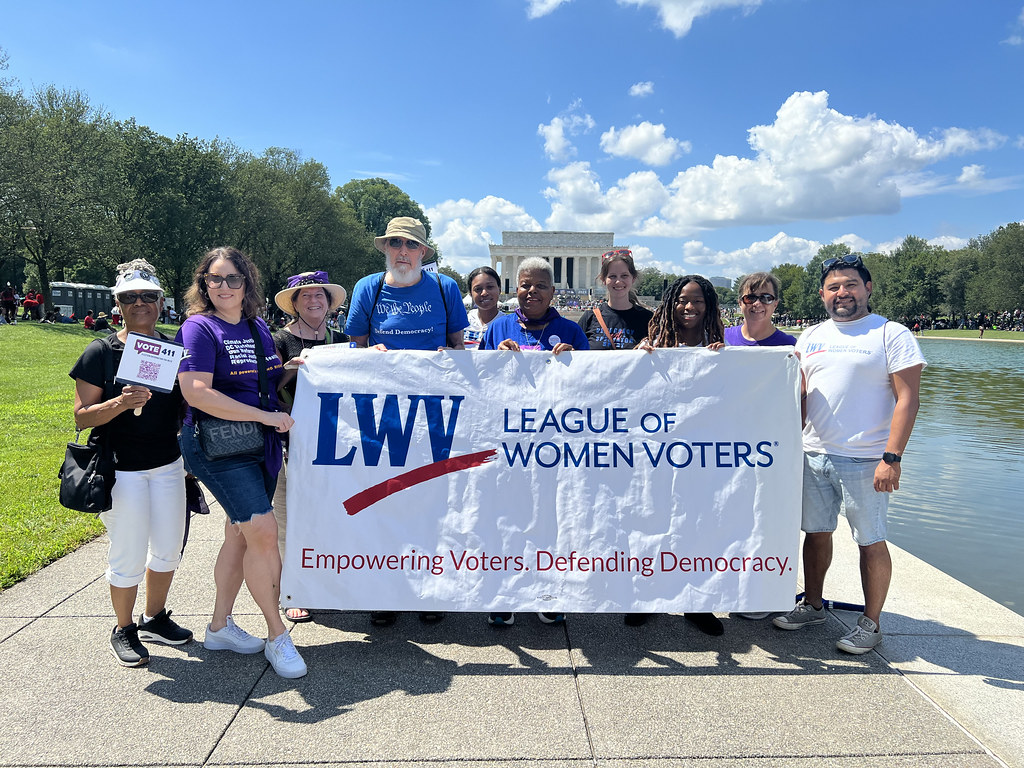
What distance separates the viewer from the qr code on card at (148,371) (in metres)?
3.18

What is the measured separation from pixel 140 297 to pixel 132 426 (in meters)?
0.69

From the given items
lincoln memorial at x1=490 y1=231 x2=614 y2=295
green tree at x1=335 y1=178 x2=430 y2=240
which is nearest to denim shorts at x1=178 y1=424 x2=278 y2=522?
green tree at x1=335 y1=178 x2=430 y2=240

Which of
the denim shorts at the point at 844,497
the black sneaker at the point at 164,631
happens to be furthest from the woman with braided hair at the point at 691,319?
the black sneaker at the point at 164,631

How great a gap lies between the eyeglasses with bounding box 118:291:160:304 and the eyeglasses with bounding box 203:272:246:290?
406 millimetres

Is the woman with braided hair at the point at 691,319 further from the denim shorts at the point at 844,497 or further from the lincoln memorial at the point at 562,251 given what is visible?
the lincoln memorial at the point at 562,251

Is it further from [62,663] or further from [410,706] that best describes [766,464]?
[62,663]

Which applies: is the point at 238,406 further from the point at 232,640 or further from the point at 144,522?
the point at 232,640

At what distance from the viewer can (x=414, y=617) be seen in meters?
4.10

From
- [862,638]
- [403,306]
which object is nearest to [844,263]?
[862,638]

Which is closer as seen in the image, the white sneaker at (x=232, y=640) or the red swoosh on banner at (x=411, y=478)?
the white sneaker at (x=232, y=640)

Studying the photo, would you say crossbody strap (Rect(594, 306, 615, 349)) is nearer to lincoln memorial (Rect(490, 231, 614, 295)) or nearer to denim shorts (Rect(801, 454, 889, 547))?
denim shorts (Rect(801, 454, 889, 547))

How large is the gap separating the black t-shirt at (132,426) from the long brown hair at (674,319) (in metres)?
2.87

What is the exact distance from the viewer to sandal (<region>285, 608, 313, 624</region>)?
4055mm

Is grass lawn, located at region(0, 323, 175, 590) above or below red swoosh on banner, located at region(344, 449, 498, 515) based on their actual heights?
below
